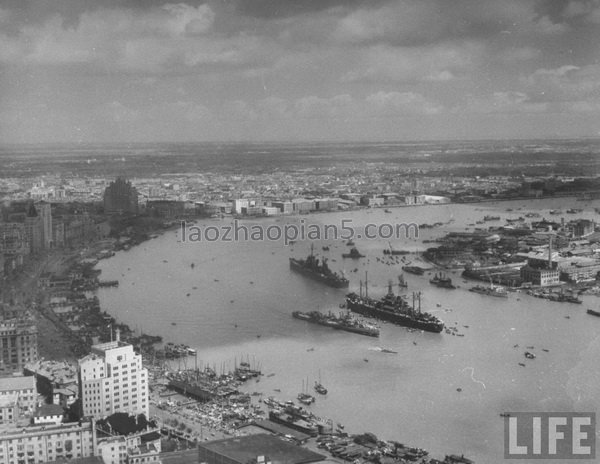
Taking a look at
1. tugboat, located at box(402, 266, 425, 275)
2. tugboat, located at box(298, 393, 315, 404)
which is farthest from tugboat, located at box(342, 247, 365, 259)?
tugboat, located at box(298, 393, 315, 404)

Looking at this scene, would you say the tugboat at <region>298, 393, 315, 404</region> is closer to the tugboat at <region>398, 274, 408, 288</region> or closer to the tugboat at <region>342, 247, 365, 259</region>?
the tugboat at <region>398, 274, 408, 288</region>

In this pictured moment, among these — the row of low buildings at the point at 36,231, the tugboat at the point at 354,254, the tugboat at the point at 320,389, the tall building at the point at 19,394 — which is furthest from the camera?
the tugboat at the point at 354,254

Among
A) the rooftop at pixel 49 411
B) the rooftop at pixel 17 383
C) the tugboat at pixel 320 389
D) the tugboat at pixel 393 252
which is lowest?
the tugboat at pixel 320 389

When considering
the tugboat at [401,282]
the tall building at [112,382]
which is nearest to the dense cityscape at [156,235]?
the tall building at [112,382]

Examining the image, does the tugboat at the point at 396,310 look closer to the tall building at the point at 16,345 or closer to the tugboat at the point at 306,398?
the tugboat at the point at 306,398

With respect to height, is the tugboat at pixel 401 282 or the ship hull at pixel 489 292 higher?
the tugboat at pixel 401 282

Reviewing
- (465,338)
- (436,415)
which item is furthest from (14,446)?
(465,338)
